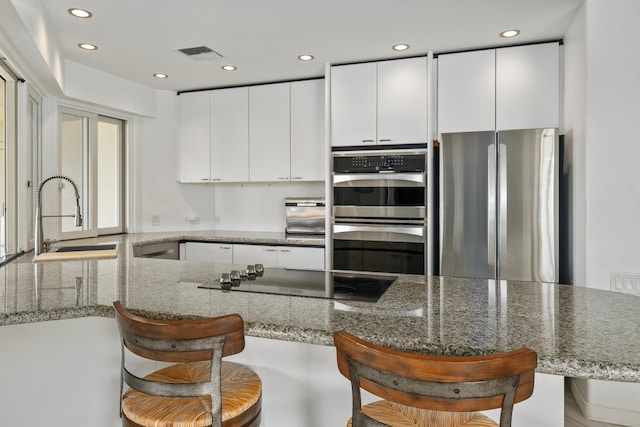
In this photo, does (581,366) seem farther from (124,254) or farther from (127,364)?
(124,254)

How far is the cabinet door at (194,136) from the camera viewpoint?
4.46 m

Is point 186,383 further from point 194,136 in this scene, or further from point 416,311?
point 194,136

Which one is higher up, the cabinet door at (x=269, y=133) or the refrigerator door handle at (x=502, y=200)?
the cabinet door at (x=269, y=133)

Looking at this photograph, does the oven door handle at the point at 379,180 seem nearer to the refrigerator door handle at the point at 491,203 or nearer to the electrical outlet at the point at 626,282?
the refrigerator door handle at the point at 491,203

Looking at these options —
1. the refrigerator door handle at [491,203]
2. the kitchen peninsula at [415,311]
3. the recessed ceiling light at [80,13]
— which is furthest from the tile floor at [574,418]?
the recessed ceiling light at [80,13]

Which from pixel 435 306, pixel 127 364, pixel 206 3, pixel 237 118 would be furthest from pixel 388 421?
pixel 237 118

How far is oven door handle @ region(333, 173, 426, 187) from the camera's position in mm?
3387

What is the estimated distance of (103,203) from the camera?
4.21 metres

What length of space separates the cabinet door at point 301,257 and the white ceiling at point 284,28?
1.64 meters

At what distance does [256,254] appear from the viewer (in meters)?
4.04

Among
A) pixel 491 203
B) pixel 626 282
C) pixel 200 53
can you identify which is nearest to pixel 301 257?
pixel 491 203

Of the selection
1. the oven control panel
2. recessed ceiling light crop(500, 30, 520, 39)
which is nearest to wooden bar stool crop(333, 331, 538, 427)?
the oven control panel

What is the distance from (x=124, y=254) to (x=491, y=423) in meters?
2.38

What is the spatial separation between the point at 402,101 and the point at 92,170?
2.95 metres
